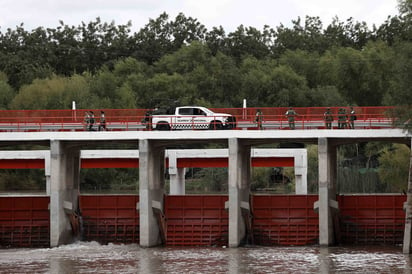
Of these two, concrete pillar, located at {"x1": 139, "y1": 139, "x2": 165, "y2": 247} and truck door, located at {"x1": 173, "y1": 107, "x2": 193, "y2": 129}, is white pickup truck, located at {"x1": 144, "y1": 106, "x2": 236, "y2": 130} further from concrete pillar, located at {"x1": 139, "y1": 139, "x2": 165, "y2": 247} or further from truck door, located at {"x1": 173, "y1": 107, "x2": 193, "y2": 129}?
concrete pillar, located at {"x1": 139, "y1": 139, "x2": 165, "y2": 247}

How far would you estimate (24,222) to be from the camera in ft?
210

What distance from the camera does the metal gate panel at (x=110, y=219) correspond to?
6356 centimetres

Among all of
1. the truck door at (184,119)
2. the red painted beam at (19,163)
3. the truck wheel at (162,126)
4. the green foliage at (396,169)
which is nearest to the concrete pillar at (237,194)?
the truck door at (184,119)

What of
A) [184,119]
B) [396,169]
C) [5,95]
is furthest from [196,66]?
[184,119]

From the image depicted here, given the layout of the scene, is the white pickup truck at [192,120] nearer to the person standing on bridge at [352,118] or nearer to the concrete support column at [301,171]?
the person standing on bridge at [352,118]

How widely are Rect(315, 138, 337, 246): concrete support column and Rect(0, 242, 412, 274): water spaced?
36.0 inches

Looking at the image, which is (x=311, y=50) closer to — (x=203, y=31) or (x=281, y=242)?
(x=203, y=31)

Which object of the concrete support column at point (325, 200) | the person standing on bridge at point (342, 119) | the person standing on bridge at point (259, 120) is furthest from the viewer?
the person standing on bridge at point (259, 120)

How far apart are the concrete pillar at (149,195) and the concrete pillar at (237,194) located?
4.35 meters

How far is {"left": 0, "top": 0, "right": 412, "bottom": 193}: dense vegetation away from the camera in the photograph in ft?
393

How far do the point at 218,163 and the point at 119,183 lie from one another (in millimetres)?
29048

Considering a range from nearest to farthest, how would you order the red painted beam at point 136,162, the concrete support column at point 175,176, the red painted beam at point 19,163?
1. the red painted beam at point 136,162
2. the concrete support column at point 175,176
3. the red painted beam at point 19,163

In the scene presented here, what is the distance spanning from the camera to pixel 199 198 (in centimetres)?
6300

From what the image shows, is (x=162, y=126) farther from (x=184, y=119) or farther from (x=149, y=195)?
(x=149, y=195)
